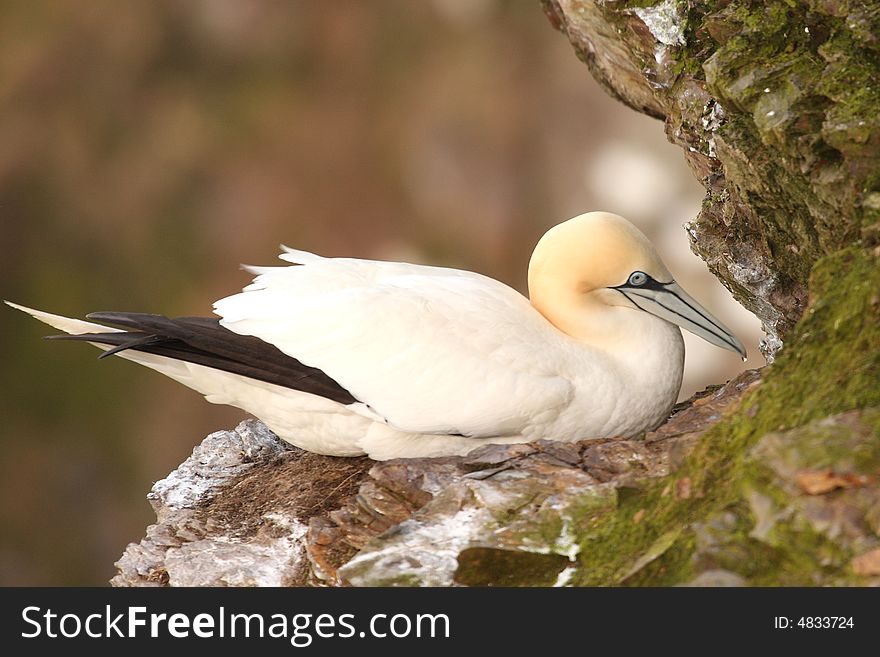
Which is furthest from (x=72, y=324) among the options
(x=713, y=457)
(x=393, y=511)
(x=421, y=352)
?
(x=713, y=457)

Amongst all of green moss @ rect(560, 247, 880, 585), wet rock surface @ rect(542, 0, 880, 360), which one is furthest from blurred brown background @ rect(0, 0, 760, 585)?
green moss @ rect(560, 247, 880, 585)

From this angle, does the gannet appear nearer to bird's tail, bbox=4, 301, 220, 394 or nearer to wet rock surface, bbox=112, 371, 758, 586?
bird's tail, bbox=4, 301, 220, 394

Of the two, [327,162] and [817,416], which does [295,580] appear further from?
[327,162]

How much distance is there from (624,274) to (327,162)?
9.62m

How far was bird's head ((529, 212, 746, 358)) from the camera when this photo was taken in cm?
407

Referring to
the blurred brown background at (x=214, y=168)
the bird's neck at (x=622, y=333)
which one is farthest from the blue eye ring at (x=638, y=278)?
the blurred brown background at (x=214, y=168)

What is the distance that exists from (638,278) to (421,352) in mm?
928

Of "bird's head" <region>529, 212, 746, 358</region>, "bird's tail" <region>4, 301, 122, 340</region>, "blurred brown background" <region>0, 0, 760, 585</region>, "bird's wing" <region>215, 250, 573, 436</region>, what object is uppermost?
"blurred brown background" <region>0, 0, 760, 585</region>

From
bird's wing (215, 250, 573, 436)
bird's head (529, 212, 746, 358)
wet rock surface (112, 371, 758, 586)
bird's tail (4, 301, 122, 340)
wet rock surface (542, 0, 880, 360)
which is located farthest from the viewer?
bird's head (529, 212, 746, 358)

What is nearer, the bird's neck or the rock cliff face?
the rock cliff face

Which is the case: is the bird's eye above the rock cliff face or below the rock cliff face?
above

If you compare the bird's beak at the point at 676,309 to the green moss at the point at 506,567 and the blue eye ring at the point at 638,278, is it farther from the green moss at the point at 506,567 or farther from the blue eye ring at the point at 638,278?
the green moss at the point at 506,567

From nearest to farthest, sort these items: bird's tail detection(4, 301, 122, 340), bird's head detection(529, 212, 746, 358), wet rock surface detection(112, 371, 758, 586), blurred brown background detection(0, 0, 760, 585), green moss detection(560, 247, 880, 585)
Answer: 1. green moss detection(560, 247, 880, 585)
2. wet rock surface detection(112, 371, 758, 586)
3. bird's tail detection(4, 301, 122, 340)
4. bird's head detection(529, 212, 746, 358)
5. blurred brown background detection(0, 0, 760, 585)

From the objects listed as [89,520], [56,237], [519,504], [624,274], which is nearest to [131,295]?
[56,237]
